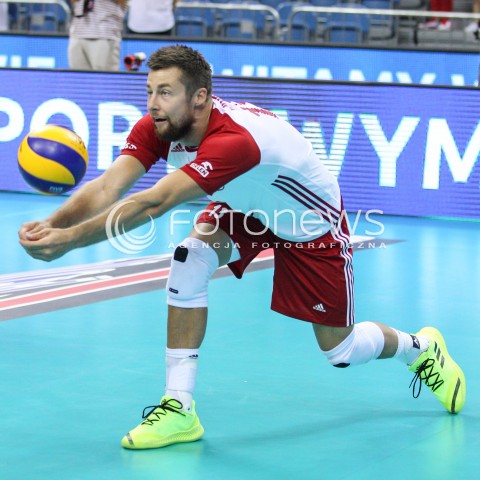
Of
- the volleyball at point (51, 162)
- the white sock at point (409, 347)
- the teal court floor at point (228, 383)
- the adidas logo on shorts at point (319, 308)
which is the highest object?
the volleyball at point (51, 162)

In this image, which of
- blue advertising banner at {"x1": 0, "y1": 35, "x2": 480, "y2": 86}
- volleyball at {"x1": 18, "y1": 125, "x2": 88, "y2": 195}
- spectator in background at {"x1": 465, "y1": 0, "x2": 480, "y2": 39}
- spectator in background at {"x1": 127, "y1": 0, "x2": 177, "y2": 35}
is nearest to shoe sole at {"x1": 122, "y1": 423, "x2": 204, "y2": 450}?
volleyball at {"x1": 18, "y1": 125, "x2": 88, "y2": 195}

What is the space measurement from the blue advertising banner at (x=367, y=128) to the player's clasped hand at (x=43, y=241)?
7.65 meters

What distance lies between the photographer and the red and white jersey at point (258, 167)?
422 centimetres

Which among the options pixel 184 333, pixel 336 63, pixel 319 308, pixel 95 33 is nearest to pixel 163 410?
pixel 184 333

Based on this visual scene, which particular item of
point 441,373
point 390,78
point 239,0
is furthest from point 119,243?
point 239,0

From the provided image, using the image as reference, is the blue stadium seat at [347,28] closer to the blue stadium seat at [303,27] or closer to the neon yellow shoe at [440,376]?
the blue stadium seat at [303,27]

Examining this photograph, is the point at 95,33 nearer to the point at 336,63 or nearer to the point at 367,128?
the point at 336,63

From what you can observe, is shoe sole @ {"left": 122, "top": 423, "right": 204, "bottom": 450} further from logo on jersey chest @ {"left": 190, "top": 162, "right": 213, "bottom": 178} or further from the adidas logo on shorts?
logo on jersey chest @ {"left": 190, "top": 162, "right": 213, "bottom": 178}

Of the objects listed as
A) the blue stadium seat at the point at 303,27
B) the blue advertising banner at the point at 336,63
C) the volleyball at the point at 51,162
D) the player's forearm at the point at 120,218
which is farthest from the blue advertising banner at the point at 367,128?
the player's forearm at the point at 120,218

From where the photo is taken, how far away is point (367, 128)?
36.9 ft

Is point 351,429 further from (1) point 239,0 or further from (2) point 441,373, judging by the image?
(1) point 239,0

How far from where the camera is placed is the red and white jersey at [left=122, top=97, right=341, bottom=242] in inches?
166

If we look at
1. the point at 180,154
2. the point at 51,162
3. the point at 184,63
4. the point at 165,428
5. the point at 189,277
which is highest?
the point at 184,63

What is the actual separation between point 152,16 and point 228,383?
911 cm
